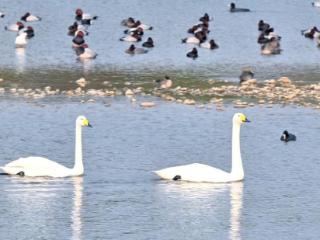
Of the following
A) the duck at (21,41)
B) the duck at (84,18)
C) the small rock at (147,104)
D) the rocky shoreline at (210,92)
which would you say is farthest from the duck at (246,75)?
the duck at (84,18)

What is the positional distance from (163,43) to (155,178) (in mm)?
29709

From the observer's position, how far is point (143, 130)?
39.7m

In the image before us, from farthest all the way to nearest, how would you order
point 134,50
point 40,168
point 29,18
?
point 29,18, point 134,50, point 40,168

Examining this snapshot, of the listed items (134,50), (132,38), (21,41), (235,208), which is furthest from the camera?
(132,38)

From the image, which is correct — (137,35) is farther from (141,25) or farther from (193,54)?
(193,54)

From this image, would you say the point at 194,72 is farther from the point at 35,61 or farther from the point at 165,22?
the point at 165,22

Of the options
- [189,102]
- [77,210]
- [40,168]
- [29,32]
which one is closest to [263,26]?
[29,32]

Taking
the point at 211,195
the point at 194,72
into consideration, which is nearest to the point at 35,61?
the point at 194,72

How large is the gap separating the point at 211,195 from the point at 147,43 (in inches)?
1154

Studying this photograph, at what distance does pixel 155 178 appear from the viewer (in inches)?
1309

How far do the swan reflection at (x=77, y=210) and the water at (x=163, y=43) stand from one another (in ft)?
53.8

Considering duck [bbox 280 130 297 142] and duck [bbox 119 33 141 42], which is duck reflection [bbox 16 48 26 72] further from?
duck [bbox 280 130 297 142]

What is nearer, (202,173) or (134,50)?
(202,173)

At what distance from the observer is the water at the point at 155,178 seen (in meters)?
29.1
